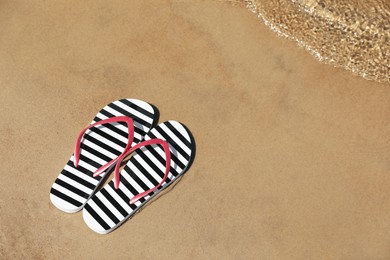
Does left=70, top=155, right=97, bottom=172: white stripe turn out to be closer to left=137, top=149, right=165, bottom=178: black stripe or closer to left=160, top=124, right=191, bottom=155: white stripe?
left=137, top=149, right=165, bottom=178: black stripe

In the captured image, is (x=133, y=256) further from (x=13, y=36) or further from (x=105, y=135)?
(x=13, y=36)

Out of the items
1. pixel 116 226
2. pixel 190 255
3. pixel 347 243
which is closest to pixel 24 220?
pixel 116 226

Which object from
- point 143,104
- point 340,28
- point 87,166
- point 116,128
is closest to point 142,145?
point 116,128

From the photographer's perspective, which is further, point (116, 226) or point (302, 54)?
point (302, 54)

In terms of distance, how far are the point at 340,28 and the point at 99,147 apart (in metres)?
3.44

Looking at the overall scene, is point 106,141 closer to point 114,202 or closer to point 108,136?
point 108,136

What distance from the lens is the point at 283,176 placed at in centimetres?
550

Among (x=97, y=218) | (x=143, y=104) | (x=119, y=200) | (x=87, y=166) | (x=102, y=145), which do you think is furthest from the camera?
(x=143, y=104)

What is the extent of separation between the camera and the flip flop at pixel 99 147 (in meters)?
5.21

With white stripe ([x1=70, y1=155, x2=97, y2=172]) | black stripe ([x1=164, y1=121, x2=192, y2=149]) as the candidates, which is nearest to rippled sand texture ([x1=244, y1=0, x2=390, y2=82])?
black stripe ([x1=164, y1=121, x2=192, y2=149])

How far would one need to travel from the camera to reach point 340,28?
611cm

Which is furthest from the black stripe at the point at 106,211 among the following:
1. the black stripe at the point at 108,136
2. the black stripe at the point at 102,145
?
the black stripe at the point at 108,136

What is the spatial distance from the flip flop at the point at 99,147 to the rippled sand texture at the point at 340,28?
2.07m

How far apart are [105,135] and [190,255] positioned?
1.69 meters
